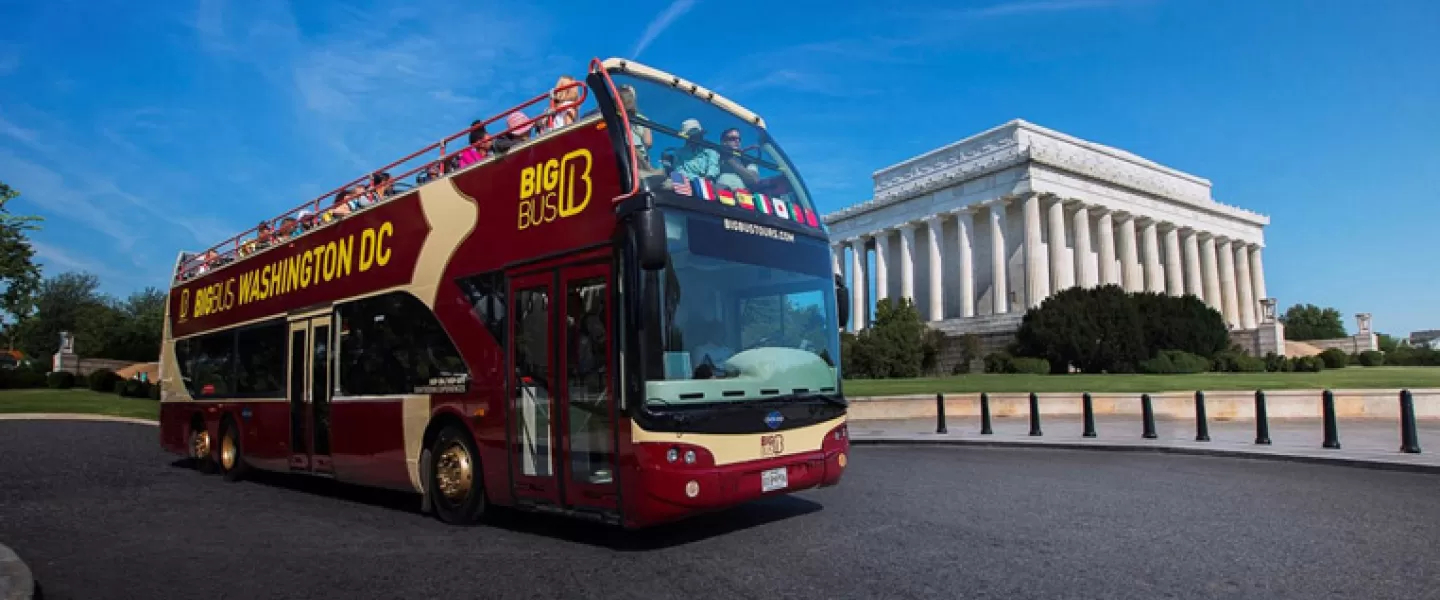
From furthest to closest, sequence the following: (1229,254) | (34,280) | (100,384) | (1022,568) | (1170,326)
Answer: (1229,254) < (1170,326) < (34,280) < (100,384) < (1022,568)

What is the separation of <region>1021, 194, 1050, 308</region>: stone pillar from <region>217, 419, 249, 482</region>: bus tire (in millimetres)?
57382

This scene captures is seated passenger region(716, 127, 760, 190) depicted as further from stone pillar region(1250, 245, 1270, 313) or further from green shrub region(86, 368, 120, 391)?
stone pillar region(1250, 245, 1270, 313)

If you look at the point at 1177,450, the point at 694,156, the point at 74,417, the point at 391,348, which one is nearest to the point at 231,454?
the point at 391,348

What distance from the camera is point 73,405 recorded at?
1166 inches

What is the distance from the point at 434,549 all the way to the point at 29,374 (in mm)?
46631

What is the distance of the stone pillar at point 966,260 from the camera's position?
218 feet

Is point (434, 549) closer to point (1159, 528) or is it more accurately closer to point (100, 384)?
point (1159, 528)

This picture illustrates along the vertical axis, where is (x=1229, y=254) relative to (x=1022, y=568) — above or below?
above

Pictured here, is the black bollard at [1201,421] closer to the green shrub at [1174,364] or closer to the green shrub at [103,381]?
the green shrub at [1174,364]

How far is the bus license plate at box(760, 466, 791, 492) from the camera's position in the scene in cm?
652

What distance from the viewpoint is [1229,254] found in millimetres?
79250

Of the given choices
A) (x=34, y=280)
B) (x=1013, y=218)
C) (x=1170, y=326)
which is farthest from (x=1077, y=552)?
(x=1013, y=218)

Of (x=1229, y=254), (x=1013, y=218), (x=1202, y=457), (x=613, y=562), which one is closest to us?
(x=613, y=562)

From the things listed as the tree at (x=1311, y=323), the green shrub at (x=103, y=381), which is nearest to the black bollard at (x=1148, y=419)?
the green shrub at (x=103, y=381)
